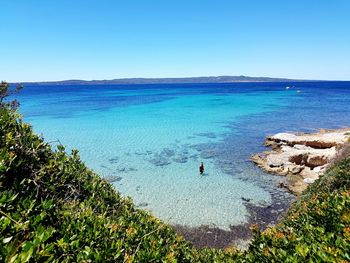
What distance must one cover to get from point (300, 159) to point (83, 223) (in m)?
25.1

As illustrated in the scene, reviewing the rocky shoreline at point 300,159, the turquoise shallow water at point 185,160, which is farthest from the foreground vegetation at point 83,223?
the rocky shoreline at point 300,159

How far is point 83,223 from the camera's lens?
13.4 ft

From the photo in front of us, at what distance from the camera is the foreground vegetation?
314cm

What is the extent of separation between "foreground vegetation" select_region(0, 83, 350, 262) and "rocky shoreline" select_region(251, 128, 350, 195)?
16736 millimetres

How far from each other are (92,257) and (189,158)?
25107mm

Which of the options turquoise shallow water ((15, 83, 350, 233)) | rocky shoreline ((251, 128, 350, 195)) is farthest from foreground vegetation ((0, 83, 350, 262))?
rocky shoreline ((251, 128, 350, 195))

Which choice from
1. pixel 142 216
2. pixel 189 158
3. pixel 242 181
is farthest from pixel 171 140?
pixel 142 216

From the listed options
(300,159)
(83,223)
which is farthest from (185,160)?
(83,223)

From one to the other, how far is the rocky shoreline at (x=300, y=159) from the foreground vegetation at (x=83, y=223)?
16736 mm

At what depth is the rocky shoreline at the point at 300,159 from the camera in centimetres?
2161

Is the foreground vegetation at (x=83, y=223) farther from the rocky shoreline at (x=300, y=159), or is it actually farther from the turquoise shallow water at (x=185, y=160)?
the rocky shoreline at (x=300, y=159)

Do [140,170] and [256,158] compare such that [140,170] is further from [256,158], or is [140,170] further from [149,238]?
[149,238]

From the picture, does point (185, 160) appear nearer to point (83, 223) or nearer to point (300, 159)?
point (300, 159)

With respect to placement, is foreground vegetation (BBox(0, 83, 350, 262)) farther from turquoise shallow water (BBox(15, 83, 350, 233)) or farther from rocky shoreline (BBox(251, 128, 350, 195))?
rocky shoreline (BBox(251, 128, 350, 195))
